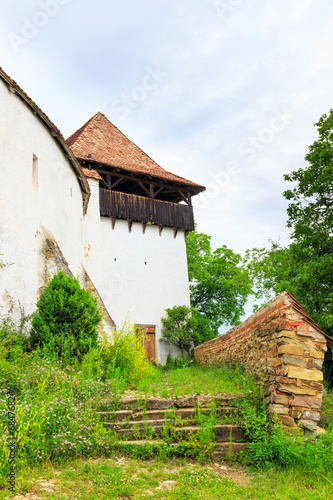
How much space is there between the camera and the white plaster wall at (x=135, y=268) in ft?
56.2

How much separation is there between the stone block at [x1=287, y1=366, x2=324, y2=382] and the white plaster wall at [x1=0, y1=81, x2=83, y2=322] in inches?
217

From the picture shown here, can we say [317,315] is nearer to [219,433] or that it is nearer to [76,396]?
[219,433]

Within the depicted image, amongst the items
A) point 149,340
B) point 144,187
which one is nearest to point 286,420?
point 149,340

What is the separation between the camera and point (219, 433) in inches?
233

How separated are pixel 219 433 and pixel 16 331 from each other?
461 centimetres

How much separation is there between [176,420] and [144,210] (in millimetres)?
13423

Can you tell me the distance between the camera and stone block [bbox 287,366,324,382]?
602cm

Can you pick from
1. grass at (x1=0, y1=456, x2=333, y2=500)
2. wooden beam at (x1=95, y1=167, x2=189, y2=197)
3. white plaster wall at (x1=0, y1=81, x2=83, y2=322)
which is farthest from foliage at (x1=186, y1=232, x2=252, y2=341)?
grass at (x1=0, y1=456, x2=333, y2=500)

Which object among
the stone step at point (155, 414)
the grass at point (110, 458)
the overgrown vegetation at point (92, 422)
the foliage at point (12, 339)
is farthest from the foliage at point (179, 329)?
the stone step at point (155, 414)

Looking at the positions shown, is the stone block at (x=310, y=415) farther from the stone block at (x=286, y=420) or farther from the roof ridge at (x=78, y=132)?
the roof ridge at (x=78, y=132)

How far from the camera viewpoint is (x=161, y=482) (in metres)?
4.68

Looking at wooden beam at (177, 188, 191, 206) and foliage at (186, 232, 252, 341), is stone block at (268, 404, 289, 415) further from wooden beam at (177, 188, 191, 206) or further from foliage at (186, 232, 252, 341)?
foliage at (186, 232, 252, 341)

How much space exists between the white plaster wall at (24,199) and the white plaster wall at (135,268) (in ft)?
16.0

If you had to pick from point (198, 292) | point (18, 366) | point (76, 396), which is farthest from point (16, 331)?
point (198, 292)
